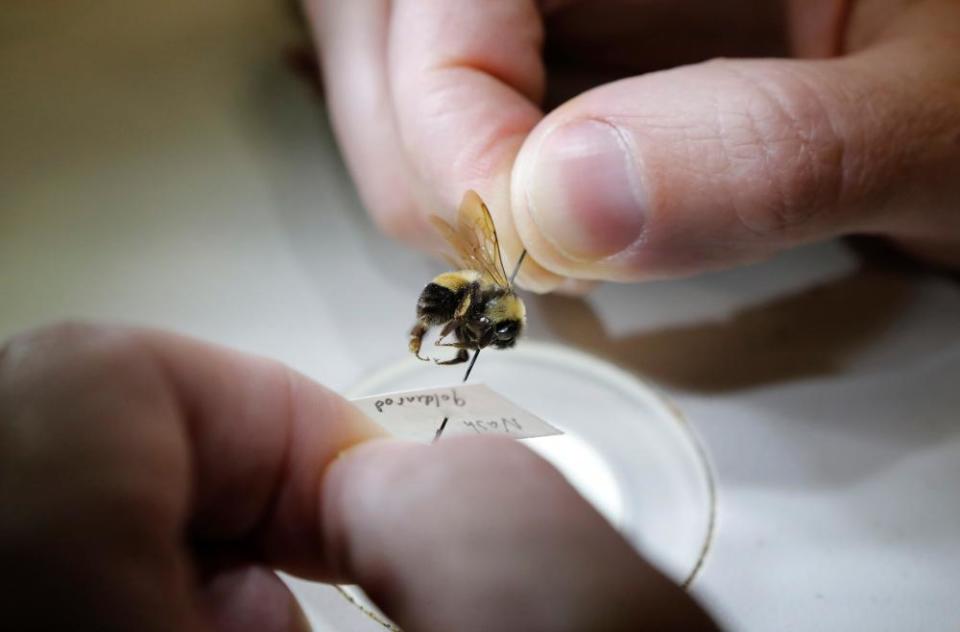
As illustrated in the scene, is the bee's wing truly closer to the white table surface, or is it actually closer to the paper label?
the paper label

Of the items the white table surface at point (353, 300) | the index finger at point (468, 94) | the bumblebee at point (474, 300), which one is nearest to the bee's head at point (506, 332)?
the bumblebee at point (474, 300)

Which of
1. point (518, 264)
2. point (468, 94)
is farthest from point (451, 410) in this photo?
point (468, 94)

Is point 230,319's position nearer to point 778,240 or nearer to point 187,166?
point 187,166

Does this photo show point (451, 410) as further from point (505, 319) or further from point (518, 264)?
point (518, 264)

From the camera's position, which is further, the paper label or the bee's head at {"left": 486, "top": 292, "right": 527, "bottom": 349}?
the bee's head at {"left": 486, "top": 292, "right": 527, "bottom": 349}

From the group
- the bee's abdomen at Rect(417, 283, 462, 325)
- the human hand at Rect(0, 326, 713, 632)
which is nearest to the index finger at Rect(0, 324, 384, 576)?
the human hand at Rect(0, 326, 713, 632)
